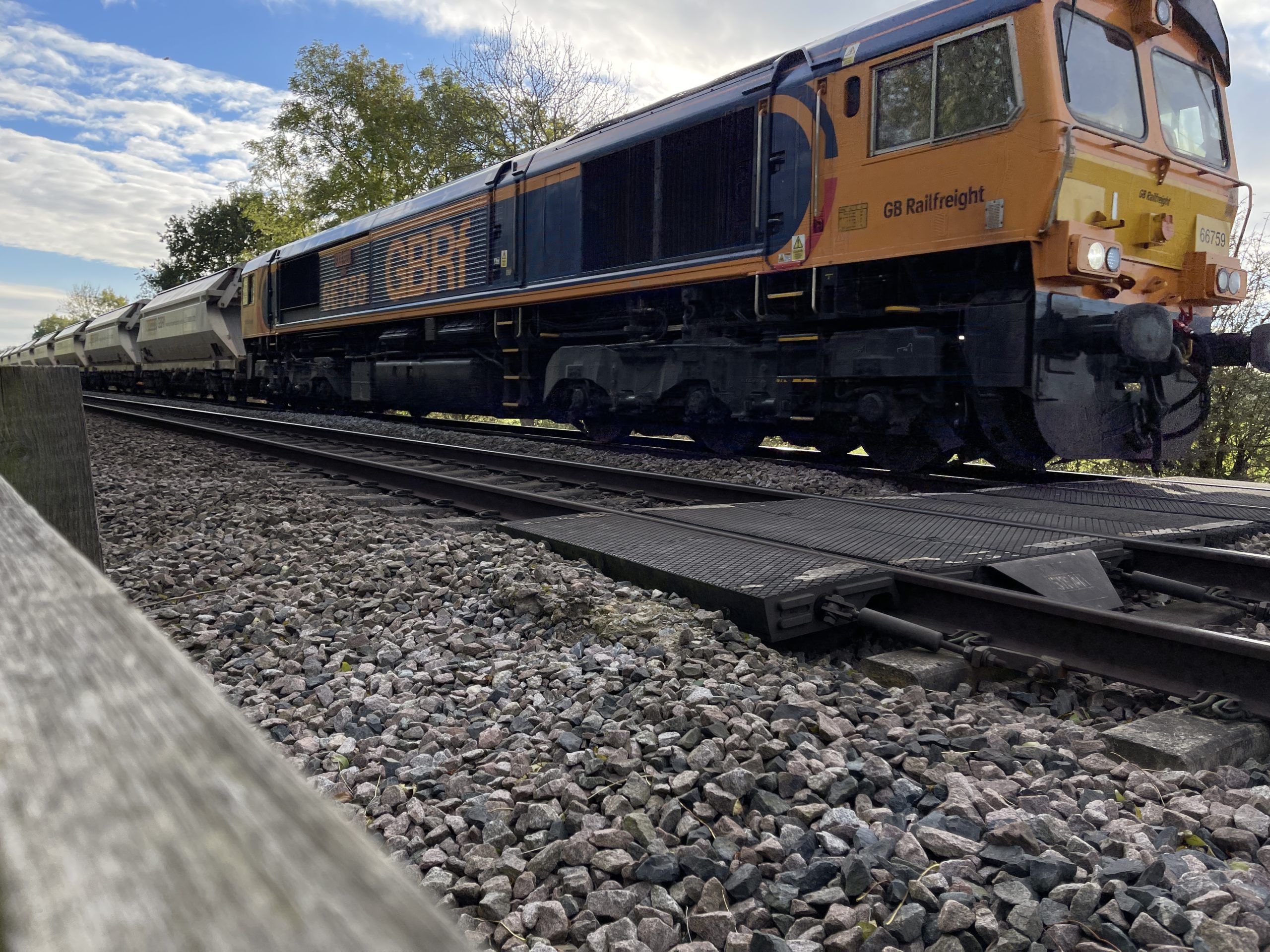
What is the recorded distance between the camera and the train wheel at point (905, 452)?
6.96 m

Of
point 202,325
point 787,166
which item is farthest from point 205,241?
point 787,166

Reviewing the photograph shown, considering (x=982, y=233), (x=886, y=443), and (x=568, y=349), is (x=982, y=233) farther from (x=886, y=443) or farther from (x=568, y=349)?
(x=568, y=349)

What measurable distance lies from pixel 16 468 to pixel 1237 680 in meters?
3.50

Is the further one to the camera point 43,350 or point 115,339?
point 43,350

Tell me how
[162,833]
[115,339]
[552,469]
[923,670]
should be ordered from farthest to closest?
[115,339], [552,469], [923,670], [162,833]

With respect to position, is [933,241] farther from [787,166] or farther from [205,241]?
[205,241]

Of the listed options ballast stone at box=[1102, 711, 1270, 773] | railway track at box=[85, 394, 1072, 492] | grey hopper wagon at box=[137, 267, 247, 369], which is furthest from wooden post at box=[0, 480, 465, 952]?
grey hopper wagon at box=[137, 267, 247, 369]

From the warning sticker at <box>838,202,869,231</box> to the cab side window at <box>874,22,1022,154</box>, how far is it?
1.42 ft

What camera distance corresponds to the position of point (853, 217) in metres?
6.73

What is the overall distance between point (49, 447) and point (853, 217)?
227 inches

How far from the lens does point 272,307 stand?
17469 mm

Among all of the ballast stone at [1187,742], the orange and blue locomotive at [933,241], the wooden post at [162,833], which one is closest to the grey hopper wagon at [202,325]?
the orange and blue locomotive at [933,241]

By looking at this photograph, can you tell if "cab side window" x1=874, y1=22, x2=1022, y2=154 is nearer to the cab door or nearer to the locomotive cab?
the locomotive cab

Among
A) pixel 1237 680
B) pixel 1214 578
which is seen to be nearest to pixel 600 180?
pixel 1214 578
